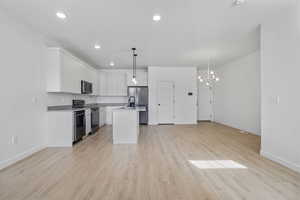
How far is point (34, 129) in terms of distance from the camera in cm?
353

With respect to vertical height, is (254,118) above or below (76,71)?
below

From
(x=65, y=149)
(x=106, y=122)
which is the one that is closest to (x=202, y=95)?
(x=106, y=122)

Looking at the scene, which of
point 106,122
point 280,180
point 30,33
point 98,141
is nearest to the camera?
point 280,180

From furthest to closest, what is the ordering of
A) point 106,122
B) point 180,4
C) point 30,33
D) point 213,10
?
1. point 106,122
2. point 30,33
3. point 213,10
4. point 180,4

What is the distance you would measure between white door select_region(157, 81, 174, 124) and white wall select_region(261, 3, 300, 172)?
438 cm

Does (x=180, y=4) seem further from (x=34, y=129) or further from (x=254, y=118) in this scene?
(x=254, y=118)

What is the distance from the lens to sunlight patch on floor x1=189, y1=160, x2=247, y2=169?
9.07ft

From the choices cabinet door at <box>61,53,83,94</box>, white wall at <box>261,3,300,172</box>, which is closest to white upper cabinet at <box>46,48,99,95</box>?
cabinet door at <box>61,53,83,94</box>

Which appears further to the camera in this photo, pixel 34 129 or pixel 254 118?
pixel 254 118

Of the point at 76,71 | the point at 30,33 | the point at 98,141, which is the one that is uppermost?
the point at 30,33

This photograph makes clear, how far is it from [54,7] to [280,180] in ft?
14.3

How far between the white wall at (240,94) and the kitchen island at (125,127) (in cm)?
395

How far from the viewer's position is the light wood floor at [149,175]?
1.98 metres

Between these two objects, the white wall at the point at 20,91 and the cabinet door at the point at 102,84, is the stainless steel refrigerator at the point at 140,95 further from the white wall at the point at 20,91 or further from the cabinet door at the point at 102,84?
the white wall at the point at 20,91
